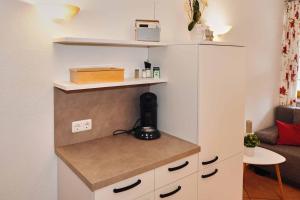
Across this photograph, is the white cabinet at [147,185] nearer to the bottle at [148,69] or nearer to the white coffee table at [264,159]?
the bottle at [148,69]

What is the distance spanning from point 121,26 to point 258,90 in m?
2.31

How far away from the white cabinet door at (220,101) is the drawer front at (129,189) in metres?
0.50

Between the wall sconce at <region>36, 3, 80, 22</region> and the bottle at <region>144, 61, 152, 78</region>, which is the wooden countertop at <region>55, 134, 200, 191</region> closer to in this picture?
the bottle at <region>144, 61, 152, 78</region>

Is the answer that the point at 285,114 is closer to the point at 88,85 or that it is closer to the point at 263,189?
the point at 263,189

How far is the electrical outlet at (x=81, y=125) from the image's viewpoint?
1.83 m

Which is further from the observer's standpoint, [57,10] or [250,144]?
[250,144]

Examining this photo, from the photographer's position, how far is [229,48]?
1.98 metres

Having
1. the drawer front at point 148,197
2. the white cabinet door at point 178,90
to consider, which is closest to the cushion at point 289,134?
the white cabinet door at point 178,90

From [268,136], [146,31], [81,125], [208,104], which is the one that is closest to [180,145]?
[208,104]

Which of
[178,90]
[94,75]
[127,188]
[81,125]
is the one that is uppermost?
[94,75]

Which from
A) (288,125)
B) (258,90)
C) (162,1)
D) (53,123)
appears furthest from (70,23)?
(288,125)

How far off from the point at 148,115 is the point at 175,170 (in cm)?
54

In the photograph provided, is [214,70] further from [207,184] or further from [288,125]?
[288,125]

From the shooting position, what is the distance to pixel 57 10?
5.13 ft
